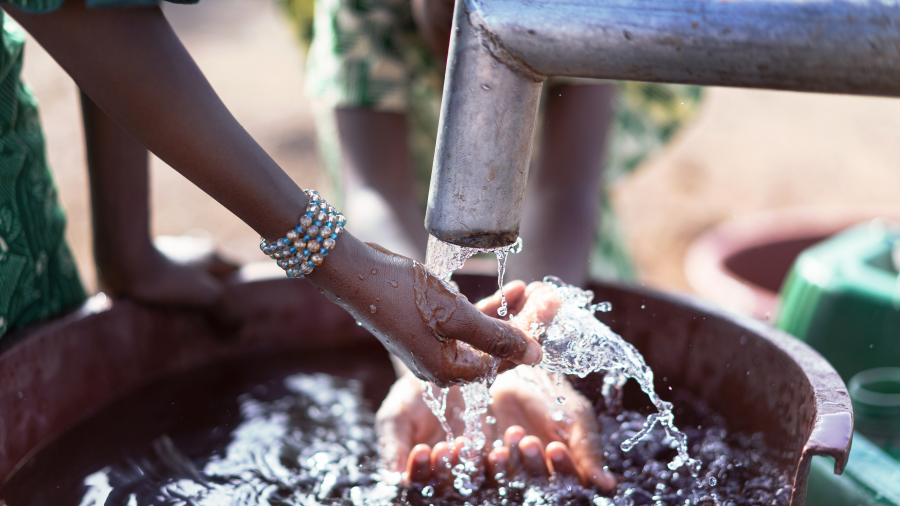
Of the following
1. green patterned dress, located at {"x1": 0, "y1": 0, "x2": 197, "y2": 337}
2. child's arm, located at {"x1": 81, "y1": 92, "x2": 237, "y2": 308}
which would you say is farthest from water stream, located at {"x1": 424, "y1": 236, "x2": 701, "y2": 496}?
green patterned dress, located at {"x1": 0, "y1": 0, "x2": 197, "y2": 337}

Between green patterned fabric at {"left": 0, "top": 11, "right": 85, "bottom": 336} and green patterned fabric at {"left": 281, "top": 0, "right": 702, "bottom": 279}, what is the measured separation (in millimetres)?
657

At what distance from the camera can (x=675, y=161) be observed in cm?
491

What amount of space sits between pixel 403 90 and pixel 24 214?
0.83m

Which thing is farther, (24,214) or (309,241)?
(24,214)

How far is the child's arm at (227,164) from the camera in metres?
0.71

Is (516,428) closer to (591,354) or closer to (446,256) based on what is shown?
(591,354)

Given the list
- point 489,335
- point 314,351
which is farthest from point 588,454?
point 314,351

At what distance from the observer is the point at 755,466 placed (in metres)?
0.99

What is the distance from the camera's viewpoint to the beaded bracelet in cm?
80

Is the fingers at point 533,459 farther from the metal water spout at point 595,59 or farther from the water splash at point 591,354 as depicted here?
the metal water spout at point 595,59

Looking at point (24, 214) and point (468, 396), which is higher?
point (24, 214)

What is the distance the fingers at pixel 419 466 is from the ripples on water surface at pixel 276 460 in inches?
1.0

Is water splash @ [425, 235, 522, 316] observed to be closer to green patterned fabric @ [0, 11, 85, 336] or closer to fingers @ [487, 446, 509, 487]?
fingers @ [487, 446, 509, 487]

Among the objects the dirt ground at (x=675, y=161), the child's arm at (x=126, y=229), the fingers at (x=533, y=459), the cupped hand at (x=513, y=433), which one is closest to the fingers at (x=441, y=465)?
the cupped hand at (x=513, y=433)
